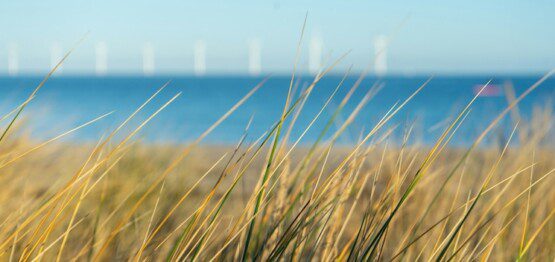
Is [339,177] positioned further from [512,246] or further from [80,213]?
[80,213]

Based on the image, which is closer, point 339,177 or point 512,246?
point 339,177

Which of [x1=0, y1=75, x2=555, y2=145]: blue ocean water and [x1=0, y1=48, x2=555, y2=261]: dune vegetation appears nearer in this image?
[x1=0, y1=48, x2=555, y2=261]: dune vegetation

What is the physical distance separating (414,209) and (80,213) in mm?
1198

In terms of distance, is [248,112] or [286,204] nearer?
[286,204]

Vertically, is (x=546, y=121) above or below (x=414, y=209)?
above

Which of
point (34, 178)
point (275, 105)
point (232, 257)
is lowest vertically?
point (275, 105)

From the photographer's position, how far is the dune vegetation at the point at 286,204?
1.00 m

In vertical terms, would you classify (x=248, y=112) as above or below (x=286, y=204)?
below

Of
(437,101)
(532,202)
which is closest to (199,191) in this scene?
(532,202)

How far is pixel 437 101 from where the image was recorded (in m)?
32.8

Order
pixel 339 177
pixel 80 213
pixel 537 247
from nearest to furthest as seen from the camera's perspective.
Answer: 1. pixel 339 177
2. pixel 537 247
3. pixel 80 213

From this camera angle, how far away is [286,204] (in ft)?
4.17

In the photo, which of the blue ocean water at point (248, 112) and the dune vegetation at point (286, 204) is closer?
the dune vegetation at point (286, 204)

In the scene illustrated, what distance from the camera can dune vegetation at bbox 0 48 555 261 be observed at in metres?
1.00
